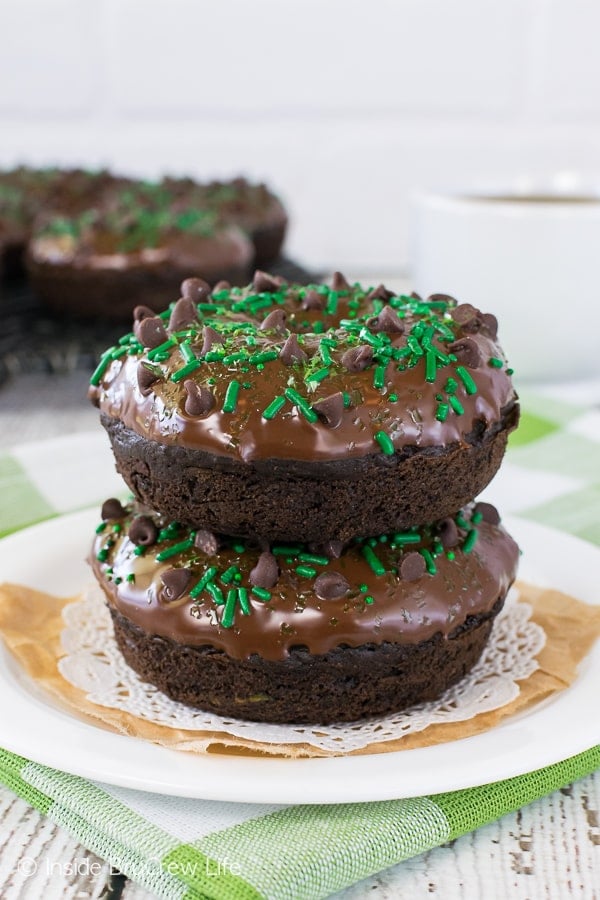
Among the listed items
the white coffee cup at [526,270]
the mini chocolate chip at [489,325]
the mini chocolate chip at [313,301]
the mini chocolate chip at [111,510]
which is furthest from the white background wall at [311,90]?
the mini chocolate chip at [111,510]

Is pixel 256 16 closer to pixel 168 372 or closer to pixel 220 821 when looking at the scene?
pixel 168 372

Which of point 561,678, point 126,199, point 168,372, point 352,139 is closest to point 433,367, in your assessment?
point 168,372

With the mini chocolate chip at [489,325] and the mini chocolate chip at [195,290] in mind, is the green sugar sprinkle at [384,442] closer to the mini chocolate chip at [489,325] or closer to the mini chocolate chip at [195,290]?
the mini chocolate chip at [489,325]

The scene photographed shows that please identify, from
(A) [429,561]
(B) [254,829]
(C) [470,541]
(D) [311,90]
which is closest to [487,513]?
(C) [470,541]

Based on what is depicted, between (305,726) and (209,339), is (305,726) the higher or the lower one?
the lower one

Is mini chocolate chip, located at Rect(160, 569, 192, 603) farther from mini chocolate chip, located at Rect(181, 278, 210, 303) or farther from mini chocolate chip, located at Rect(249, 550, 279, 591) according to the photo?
mini chocolate chip, located at Rect(181, 278, 210, 303)

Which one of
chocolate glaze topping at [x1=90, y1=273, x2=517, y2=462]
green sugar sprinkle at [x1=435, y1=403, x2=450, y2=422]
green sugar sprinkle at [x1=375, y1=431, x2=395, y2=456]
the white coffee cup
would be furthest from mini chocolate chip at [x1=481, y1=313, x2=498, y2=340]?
the white coffee cup

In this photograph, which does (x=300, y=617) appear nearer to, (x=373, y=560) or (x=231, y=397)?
(x=373, y=560)
